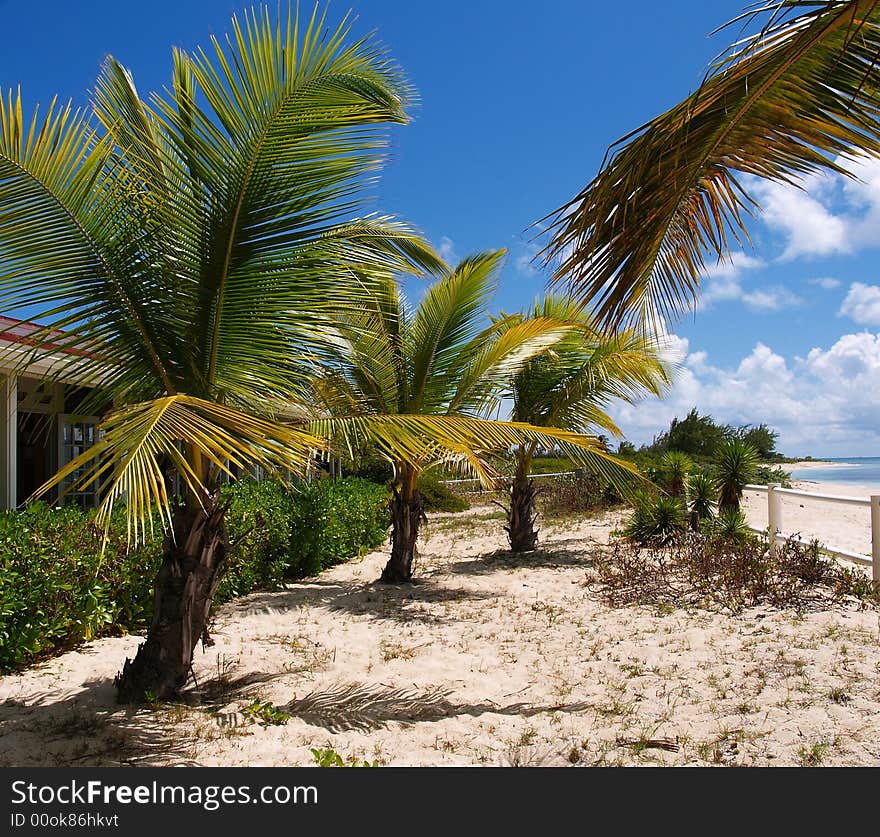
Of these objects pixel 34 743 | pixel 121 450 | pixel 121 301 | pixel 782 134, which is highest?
pixel 782 134

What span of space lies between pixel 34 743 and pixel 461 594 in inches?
212

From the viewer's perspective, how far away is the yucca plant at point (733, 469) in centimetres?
1112

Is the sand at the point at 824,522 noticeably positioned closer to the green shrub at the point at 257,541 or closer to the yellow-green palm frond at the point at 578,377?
the yellow-green palm frond at the point at 578,377

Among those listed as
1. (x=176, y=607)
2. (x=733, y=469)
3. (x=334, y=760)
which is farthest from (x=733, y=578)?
(x=176, y=607)

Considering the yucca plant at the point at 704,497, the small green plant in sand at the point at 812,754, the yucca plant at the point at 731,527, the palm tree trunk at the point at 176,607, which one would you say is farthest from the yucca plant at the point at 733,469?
the palm tree trunk at the point at 176,607

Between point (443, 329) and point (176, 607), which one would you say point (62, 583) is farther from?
point (443, 329)

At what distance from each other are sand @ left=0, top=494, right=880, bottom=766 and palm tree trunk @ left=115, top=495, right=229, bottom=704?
0.67ft

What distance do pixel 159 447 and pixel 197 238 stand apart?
1.75 metres

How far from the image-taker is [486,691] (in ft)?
16.4

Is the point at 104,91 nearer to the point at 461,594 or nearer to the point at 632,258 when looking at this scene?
the point at 632,258

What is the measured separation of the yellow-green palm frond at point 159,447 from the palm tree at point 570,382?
24.4 feet

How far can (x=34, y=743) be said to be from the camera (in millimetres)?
3912

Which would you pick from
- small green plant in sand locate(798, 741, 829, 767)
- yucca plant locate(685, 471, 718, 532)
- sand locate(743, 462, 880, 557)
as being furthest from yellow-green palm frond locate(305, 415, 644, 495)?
yucca plant locate(685, 471, 718, 532)

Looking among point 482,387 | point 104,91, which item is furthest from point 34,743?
point 482,387
